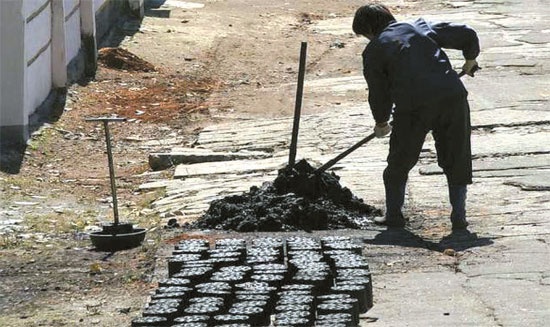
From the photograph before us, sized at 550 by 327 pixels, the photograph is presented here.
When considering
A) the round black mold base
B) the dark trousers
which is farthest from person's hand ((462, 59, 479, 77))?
the round black mold base

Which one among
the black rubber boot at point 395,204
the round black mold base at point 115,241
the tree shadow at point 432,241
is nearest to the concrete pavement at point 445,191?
the tree shadow at point 432,241

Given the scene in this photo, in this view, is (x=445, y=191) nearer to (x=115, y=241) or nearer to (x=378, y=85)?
(x=378, y=85)

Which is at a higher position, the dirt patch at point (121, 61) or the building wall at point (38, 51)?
the building wall at point (38, 51)

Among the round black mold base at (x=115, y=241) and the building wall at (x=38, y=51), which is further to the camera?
the building wall at (x=38, y=51)

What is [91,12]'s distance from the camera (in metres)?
16.9

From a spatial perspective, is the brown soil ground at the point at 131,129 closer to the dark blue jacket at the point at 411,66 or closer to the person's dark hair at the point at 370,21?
the dark blue jacket at the point at 411,66

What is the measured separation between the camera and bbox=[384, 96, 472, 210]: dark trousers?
28.9 feet

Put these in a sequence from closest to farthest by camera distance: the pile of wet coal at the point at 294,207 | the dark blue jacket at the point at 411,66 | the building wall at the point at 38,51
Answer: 1. the dark blue jacket at the point at 411,66
2. the pile of wet coal at the point at 294,207
3. the building wall at the point at 38,51

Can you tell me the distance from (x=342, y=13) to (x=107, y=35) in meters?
5.51

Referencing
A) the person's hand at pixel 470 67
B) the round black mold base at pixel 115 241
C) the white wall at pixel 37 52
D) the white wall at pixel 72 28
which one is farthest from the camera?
the white wall at pixel 72 28

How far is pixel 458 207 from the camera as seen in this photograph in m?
8.85

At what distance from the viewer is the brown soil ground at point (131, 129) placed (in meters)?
7.89

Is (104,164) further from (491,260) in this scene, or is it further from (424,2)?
(424,2)

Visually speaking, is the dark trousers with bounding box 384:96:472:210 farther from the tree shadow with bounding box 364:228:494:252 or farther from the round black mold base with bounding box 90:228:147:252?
the round black mold base with bounding box 90:228:147:252
